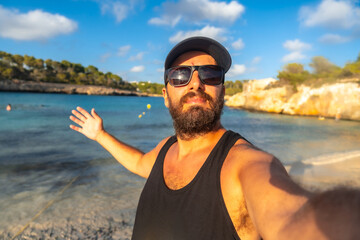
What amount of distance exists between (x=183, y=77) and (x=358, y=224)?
1565 millimetres

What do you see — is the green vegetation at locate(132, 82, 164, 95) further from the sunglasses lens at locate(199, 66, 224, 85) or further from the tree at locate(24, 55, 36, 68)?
the sunglasses lens at locate(199, 66, 224, 85)

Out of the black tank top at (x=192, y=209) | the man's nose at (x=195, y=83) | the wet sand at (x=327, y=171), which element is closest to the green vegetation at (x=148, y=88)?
the wet sand at (x=327, y=171)

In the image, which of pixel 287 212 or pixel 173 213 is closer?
pixel 287 212

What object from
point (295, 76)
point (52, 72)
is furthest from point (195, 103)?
point (52, 72)

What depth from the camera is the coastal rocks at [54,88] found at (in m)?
83.0

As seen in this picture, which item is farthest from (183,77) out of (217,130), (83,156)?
(83,156)

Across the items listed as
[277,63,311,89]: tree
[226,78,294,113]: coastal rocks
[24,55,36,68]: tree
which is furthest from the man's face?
[24,55,36,68]: tree

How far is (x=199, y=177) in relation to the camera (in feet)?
4.46

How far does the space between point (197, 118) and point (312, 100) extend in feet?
113

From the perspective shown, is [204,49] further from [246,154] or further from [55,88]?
[55,88]

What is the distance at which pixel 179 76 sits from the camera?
1.96m

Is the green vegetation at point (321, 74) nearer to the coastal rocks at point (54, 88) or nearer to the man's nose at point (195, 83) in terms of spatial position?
the man's nose at point (195, 83)

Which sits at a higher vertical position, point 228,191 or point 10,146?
point 228,191

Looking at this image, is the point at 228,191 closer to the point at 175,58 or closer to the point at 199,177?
the point at 199,177
